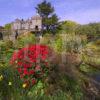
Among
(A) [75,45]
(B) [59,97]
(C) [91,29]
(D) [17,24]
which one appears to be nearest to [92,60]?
(A) [75,45]

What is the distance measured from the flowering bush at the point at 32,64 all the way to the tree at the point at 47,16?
35.8 m

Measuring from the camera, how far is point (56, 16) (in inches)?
1727

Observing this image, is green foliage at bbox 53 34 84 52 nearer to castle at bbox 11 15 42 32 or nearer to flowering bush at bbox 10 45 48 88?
flowering bush at bbox 10 45 48 88

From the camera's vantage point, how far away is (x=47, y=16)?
44531 mm

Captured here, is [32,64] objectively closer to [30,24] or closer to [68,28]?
[68,28]

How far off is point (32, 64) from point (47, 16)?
3785 cm

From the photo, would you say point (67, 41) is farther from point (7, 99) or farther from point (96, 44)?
point (7, 99)

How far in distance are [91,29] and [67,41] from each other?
17.9 m

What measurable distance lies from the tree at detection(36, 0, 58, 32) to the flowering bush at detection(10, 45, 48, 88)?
35801 millimetres

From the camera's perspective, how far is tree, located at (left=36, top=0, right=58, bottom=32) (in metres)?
43.1

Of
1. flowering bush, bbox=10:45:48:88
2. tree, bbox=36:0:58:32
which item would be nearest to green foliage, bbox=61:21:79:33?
tree, bbox=36:0:58:32

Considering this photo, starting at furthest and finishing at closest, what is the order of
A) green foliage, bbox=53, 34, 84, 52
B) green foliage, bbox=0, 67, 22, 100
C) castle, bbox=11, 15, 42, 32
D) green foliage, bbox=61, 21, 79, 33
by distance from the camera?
castle, bbox=11, 15, 42, 32 < green foliage, bbox=61, 21, 79, 33 < green foliage, bbox=53, 34, 84, 52 < green foliage, bbox=0, 67, 22, 100

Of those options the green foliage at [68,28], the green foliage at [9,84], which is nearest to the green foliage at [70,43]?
the green foliage at [68,28]

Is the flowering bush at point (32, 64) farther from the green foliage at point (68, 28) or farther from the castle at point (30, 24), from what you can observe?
the castle at point (30, 24)
